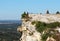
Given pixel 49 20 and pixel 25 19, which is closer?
pixel 49 20

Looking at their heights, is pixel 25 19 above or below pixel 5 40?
above

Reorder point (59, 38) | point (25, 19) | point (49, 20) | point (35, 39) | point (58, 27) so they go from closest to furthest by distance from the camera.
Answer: point (59, 38), point (35, 39), point (58, 27), point (49, 20), point (25, 19)

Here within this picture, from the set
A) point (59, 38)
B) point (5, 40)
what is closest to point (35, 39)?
point (59, 38)

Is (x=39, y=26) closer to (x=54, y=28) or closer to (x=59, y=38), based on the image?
(x=54, y=28)

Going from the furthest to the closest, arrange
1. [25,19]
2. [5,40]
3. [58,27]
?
[5,40] → [25,19] → [58,27]

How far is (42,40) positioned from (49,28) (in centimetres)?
325

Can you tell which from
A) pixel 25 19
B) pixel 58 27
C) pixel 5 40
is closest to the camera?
pixel 58 27

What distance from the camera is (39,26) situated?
39.0 meters

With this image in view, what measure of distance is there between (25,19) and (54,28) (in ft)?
45.4

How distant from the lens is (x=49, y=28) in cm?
3688

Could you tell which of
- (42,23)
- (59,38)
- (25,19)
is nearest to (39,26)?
(42,23)

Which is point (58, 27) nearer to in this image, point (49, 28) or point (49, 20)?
point (49, 28)

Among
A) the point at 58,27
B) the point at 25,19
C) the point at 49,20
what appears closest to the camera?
the point at 58,27

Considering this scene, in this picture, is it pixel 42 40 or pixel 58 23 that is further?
pixel 58 23
